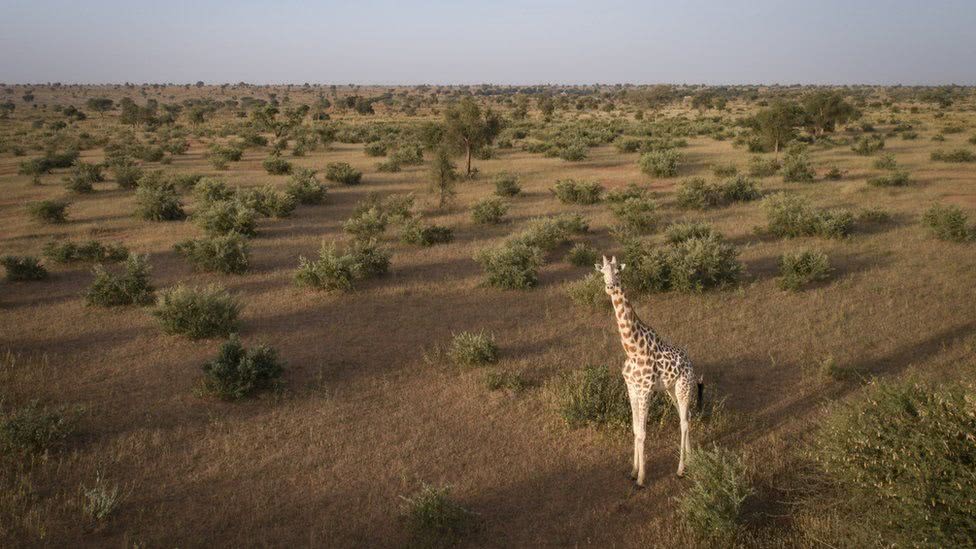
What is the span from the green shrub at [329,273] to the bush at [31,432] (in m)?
6.26

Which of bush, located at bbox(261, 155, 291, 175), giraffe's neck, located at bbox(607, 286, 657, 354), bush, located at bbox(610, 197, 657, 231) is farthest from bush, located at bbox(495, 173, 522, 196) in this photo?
giraffe's neck, located at bbox(607, 286, 657, 354)

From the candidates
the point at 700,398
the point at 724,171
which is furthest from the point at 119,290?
the point at 724,171

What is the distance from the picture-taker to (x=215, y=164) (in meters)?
30.3

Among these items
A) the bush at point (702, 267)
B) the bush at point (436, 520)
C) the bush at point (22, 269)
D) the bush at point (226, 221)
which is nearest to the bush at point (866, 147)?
the bush at point (702, 267)

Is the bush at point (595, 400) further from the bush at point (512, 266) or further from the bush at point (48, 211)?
the bush at point (48, 211)

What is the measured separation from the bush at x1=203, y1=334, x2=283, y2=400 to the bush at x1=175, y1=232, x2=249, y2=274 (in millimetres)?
5871

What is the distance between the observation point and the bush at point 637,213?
1792 cm

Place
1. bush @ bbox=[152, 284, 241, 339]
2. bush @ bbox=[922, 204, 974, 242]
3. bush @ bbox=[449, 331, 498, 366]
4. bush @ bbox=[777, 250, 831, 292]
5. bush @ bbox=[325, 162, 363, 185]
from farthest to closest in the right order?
bush @ bbox=[325, 162, 363, 185] → bush @ bbox=[922, 204, 974, 242] → bush @ bbox=[777, 250, 831, 292] → bush @ bbox=[152, 284, 241, 339] → bush @ bbox=[449, 331, 498, 366]

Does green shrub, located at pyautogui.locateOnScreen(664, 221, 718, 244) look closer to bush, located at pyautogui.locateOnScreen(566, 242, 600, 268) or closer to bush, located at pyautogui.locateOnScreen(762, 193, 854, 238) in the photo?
Result: bush, located at pyautogui.locateOnScreen(566, 242, 600, 268)

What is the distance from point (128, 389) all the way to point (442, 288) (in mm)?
6572

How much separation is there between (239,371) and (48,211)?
51.0 feet

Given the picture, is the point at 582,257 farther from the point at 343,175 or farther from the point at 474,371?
the point at 343,175

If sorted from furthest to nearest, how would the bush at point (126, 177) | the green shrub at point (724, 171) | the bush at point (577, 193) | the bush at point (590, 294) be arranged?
the green shrub at point (724, 171) < the bush at point (126, 177) < the bush at point (577, 193) < the bush at point (590, 294)

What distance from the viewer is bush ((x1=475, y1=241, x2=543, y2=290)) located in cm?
1321
